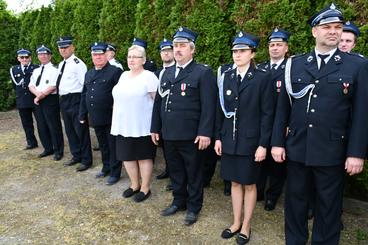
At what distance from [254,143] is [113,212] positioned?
196 cm

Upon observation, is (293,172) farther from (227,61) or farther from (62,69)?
(62,69)

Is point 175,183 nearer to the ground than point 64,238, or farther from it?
farther from it

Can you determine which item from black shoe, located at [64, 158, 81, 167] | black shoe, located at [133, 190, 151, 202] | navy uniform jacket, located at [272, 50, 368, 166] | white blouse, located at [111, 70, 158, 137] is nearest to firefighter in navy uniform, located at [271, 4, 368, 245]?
navy uniform jacket, located at [272, 50, 368, 166]

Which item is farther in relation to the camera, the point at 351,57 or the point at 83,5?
the point at 83,5

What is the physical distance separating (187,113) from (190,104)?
10 cm

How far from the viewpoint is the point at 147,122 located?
14.6 ft

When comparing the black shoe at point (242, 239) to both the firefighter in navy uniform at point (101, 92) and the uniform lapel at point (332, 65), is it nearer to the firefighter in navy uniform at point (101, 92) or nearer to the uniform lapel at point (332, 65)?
the uniform lapel at point (332, 65)

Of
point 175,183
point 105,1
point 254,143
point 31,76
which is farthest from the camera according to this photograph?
point 105,1

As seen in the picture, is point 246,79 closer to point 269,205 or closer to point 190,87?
point 190,87

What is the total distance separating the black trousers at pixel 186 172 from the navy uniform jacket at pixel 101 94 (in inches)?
53.4

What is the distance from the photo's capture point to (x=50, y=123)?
625 cm

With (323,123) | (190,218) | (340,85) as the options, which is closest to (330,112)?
(323,123)

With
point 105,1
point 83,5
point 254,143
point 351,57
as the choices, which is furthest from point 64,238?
point 83,5

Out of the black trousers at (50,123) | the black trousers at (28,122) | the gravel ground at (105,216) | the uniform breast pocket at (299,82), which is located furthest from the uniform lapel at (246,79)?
the black trousers at (28,122)
